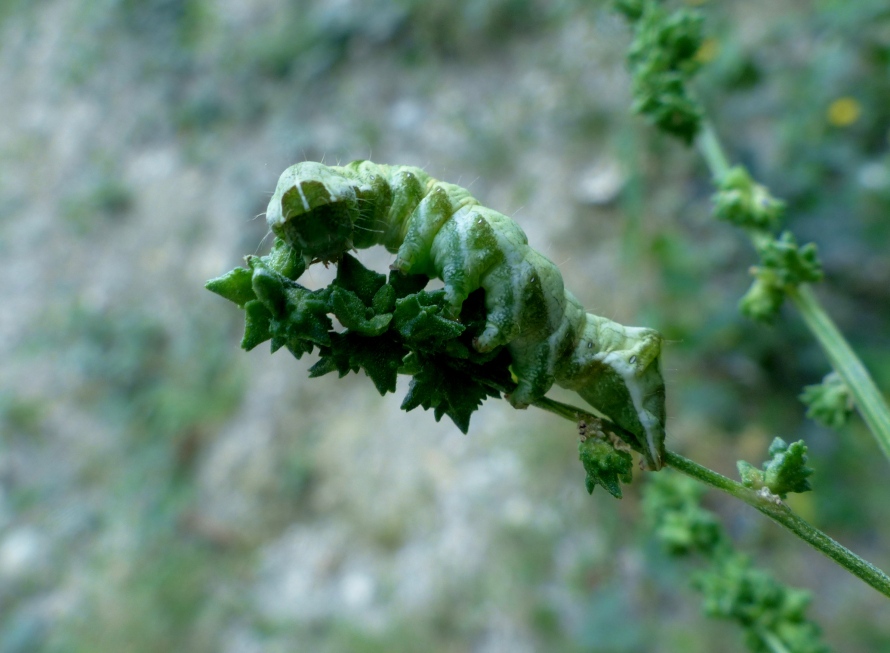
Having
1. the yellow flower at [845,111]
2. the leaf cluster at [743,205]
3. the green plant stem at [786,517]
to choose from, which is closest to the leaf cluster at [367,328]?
the green plant stem at [786,517]

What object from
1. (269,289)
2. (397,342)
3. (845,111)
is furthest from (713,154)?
(845,111)

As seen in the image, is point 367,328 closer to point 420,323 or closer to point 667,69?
point 420,323

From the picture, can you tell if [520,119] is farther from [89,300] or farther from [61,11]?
[61,11]

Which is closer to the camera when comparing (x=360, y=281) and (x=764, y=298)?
(x=360, y=281)

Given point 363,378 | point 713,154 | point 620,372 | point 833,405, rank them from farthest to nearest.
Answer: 1. point 363,378
2. point 713,154
3. point 833,405
4. point 620,372

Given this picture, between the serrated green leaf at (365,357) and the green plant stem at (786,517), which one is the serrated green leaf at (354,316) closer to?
the serrated green leaf at (365,357)

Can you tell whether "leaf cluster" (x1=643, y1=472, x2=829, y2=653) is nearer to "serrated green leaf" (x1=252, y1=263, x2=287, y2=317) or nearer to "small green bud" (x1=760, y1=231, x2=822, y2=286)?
"small green bud" (x1=760, y1=231, x2=822, y2=286)

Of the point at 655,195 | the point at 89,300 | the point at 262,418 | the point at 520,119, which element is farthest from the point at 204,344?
the point at 655,195
